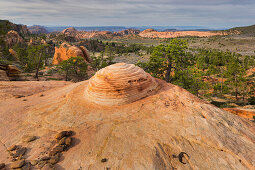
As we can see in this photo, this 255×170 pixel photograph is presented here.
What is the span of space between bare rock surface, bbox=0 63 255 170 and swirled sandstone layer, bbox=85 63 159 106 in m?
0.46

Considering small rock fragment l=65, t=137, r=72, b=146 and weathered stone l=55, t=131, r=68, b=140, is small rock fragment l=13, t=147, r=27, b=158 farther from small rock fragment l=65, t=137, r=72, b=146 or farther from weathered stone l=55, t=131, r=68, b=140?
small rock fragment l=65, t=137, r=72, b=146

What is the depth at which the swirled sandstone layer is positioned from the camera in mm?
11398

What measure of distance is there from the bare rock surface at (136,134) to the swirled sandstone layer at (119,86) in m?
0.46

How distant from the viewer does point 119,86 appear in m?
11.5

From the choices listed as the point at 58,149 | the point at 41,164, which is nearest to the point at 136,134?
the point at 58,149

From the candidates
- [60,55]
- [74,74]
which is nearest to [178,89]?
[74,74]

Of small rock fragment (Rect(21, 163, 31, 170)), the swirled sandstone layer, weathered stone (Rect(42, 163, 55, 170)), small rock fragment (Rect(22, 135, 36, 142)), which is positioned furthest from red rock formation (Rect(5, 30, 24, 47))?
weathered stone (Rect(42, 163, 55, 170))

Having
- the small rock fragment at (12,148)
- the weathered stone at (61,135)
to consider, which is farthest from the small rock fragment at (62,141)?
the small rock fragment at (12,148)

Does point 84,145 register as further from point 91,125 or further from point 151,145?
point 151,145

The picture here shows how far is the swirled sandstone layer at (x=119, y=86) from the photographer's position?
1140cm

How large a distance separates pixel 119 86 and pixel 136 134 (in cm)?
438

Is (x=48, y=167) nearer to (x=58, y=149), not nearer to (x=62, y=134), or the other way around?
(x=58, y=149)

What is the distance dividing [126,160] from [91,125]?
3.52m

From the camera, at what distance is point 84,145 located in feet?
25.9
